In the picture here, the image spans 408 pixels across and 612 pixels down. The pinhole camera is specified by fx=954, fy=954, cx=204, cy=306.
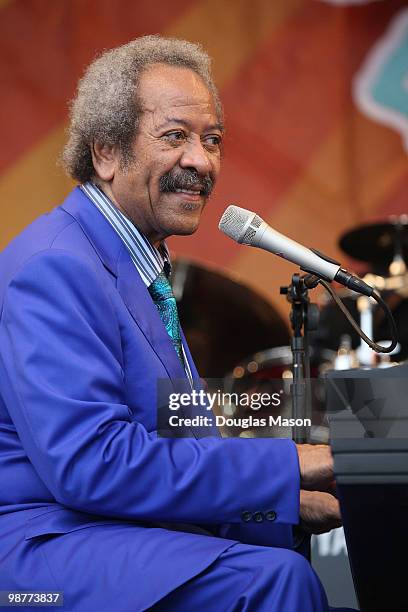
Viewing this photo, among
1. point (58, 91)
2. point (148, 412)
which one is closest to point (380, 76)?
point (58, 91)

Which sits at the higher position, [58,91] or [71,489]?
[58,91]

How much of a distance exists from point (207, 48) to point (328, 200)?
1.19 meters

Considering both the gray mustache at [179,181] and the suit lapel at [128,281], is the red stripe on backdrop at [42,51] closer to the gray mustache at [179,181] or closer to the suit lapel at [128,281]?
the gray mustache at [179,181]

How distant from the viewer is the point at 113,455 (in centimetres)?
160

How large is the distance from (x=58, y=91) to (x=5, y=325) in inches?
168

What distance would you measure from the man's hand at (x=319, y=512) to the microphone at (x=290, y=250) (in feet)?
1.41

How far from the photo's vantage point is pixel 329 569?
2.30 metres

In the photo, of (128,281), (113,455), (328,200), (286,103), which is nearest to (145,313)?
(128,281)

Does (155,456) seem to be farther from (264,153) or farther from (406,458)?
(264,153)

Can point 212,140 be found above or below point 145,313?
above

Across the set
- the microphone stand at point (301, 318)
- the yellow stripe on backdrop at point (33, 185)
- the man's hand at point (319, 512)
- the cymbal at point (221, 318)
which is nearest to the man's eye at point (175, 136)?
the microphone stand at point (301, 318)

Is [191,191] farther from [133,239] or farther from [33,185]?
[33,185]

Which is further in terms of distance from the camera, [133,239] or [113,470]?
[133,239]

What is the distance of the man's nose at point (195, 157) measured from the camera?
85.5 inches
